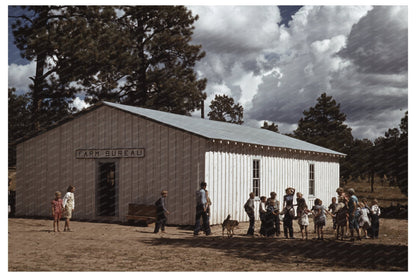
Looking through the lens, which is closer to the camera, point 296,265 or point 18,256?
point 296,265

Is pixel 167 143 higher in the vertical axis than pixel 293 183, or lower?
higher

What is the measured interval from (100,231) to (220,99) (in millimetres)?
53228

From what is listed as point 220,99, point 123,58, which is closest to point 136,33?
point 123,58

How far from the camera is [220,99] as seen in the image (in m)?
68.9

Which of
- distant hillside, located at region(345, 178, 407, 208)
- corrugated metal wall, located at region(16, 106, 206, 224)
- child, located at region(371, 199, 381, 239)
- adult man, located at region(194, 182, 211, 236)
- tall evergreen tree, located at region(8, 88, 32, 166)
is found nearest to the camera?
child, located at region(371, 199, 381, 239)

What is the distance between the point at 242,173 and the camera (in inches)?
794

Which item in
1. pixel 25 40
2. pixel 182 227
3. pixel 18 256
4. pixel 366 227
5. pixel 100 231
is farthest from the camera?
pixel 25 40

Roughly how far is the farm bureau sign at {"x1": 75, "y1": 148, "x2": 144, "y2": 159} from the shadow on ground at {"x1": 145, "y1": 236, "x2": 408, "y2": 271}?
5834mm

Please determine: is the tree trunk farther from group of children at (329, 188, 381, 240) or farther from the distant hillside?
the distant hillside

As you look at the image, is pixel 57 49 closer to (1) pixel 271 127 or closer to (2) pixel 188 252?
(2) pixel 188 252

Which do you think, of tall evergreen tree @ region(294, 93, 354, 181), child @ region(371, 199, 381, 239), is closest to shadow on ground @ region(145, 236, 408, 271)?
child @ region(371, 199, 381, 239)

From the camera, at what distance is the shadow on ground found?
10.4 meters

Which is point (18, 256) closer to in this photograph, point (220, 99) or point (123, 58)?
point (123, 58)

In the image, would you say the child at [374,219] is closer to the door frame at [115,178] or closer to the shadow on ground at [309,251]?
the shadow on ground at [309,251]
